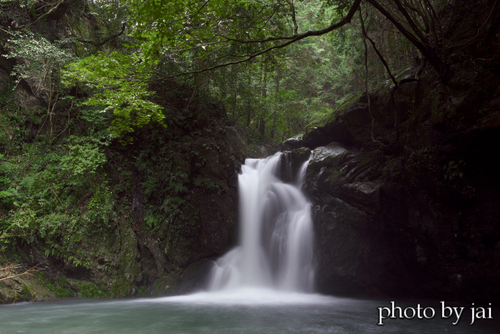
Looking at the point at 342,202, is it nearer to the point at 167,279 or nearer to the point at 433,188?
the point at 433,188

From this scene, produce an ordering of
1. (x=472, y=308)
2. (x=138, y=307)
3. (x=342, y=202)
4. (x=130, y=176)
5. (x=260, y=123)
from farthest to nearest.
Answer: (x=260, y=123) → (x=130, y=176) → (x=342, y=202) → (x=138, y=307) → (x=472, y=308)

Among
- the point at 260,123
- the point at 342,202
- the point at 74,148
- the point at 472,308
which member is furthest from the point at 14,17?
the point at 472,308

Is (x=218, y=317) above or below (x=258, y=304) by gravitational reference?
above

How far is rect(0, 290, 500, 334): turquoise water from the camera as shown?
441cm

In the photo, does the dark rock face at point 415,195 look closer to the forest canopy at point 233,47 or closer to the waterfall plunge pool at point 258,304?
the waterfall plunge pool at point 258,304

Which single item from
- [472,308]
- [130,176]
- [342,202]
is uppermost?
[130,176]

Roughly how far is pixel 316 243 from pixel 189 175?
15.5 feet

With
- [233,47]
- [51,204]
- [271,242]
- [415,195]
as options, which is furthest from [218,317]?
[233,47]

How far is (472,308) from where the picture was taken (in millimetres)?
5715

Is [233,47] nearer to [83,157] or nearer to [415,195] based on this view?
[83,157]

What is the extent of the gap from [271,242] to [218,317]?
3.90 m

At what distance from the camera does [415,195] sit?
263 inches

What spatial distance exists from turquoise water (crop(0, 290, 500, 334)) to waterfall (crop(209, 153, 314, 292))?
113cm

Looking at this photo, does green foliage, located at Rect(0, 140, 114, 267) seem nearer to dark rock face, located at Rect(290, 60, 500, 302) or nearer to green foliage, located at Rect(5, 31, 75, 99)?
green foliage, located at Rect(5, 31, 75, 99)
